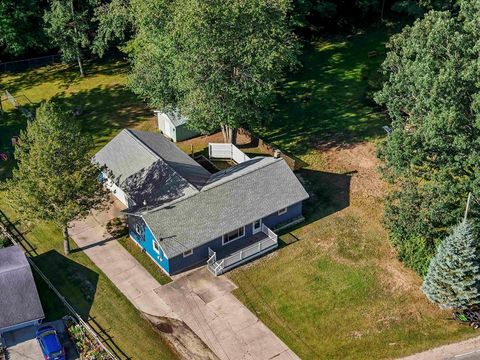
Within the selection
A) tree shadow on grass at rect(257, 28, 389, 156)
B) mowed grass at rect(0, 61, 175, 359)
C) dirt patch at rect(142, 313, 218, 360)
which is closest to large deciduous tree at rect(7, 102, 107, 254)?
mowed grass at rect(0, 61, 175, 359)

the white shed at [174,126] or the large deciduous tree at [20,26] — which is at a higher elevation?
the large deciduous tree at [20,26]

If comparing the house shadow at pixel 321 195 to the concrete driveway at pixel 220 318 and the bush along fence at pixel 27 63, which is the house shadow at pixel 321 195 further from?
the bush along fence at pixel 27 63

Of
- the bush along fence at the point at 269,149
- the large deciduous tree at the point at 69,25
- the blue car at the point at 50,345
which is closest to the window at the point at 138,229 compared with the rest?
the blue car at the point at 50,345

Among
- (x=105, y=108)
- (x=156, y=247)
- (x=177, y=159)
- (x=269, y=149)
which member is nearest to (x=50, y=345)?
(x=156, y=247)

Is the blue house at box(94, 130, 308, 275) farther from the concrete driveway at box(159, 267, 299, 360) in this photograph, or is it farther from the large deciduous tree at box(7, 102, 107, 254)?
the large deciduous tree at box(7, 102, 107, 254)

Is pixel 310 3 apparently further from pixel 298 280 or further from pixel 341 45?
→ pixel 298 280

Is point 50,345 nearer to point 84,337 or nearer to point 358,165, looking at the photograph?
point 84,337

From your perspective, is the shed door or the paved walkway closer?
the paved walkway

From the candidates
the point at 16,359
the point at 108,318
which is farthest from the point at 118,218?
the point at 16,359
